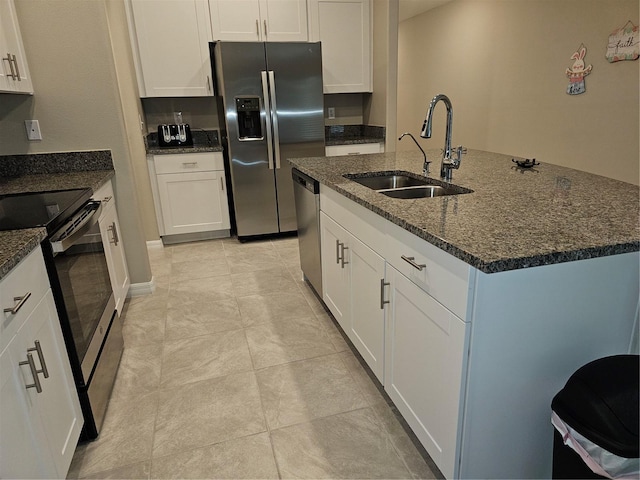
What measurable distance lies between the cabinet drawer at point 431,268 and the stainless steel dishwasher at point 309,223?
0.98 metres

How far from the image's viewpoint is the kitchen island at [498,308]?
42.4 inches

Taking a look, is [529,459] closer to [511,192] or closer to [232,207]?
[511,192]

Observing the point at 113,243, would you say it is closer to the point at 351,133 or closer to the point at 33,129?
the point at 33,129

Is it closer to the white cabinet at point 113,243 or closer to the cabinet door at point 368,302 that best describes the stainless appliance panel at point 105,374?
the white cabinet at point 113,243

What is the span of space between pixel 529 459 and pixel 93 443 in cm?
163

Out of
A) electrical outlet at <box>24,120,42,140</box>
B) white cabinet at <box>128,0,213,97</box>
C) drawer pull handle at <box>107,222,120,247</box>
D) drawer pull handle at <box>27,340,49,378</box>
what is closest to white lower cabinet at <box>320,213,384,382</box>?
drawer pull handle at <box>27,340,49,378</box>

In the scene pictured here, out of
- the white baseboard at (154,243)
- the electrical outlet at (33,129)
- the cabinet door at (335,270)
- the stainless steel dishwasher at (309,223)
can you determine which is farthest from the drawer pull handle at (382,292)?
the white baseboard at (154,243)

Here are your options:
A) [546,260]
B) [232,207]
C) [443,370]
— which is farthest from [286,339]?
[232,207]

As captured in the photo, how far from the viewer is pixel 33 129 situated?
2533 millimetres

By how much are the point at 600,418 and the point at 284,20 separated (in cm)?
402

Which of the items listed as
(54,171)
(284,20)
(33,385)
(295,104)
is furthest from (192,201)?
(33,385)

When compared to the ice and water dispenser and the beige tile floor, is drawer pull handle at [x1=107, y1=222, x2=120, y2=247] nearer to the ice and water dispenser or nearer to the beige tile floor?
the beige tile floor

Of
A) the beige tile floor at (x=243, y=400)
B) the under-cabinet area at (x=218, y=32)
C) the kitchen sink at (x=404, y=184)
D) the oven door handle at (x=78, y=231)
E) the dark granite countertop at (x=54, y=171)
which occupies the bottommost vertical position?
the beige tile floor at (x=243, y=400)

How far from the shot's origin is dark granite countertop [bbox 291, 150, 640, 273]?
41.3 inches
